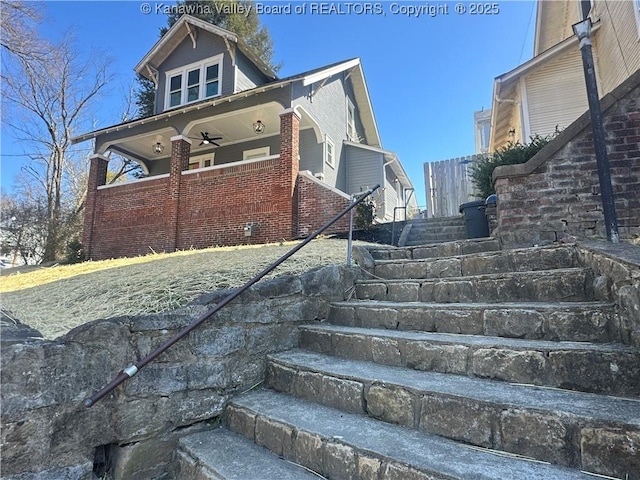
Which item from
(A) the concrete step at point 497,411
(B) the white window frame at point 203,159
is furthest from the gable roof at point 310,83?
(A) the concrete step at point 497,411

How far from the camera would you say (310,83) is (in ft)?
30.2

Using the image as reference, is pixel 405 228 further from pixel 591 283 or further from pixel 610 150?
pixel 591 283

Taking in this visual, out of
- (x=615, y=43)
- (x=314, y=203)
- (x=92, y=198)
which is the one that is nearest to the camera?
(x=615, y=43)

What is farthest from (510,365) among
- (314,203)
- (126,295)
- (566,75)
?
(566,75)

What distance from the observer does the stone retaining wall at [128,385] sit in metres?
1.63

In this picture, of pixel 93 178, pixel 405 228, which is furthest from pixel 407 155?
pixel 93 178

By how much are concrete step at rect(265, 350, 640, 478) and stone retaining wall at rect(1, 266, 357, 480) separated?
0.59 meters

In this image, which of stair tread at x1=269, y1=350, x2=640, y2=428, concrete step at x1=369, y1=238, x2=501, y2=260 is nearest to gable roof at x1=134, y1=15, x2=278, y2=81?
concrete step at x1=369, y1=238, x2=501, y2=260

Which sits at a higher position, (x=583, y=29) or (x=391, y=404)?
(x=583, y=29)

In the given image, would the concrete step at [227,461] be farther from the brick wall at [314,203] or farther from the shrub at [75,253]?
the shrub at [75,253]

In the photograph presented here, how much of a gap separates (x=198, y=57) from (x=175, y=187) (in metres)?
5.44

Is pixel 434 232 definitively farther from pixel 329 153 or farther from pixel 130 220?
pixel 130 220

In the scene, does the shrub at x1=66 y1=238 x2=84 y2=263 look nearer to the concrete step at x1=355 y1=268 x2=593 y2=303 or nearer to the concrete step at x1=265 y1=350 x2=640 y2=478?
the concrete step at x1=355 y1=268 x2=593 y2=303

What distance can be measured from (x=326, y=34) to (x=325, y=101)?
6.79 feet
